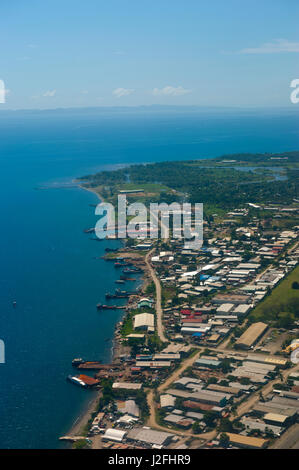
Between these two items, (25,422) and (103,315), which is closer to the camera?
(25,422)

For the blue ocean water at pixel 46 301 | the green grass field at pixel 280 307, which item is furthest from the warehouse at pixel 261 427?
the green grass field at pixel 280 307

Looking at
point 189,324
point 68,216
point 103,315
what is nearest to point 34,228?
point 68,216

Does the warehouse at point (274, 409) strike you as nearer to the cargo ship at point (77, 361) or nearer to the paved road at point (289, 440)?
the paved road at point (289, 440)

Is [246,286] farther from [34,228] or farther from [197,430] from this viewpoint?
[34,228]

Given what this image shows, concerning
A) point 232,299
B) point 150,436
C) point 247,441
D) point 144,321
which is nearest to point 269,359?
point 247,441

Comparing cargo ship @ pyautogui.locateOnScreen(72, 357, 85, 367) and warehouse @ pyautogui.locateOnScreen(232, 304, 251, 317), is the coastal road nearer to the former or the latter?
warehouse @ pyautogui.locateOnScreen(232, 304, 251, 317)

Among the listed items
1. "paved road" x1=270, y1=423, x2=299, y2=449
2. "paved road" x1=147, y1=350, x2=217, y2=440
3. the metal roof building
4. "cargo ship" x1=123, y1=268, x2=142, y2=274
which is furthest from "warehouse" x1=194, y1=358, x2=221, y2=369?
"cargo ship" x1=123, y1=268, x2=142, y2=274

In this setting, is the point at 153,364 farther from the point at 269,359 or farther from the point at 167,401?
the point at 269,359
